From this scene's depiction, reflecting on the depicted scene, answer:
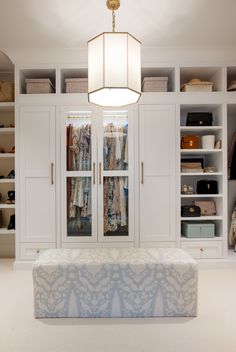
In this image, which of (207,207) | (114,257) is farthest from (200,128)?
(114,257)

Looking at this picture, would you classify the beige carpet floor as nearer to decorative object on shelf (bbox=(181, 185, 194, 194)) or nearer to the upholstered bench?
the upholstered bench

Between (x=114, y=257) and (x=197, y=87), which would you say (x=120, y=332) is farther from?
(x=197, y=87)

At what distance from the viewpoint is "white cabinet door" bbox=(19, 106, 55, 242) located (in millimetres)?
3648

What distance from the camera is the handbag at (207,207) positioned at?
3842 mm

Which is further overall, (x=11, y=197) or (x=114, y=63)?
(x=11, y=197)

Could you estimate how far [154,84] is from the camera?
145 inches

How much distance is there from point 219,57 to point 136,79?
1927 millimetres

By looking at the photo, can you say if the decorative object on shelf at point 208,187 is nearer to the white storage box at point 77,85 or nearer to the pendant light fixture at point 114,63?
the white storage box at point 77,85

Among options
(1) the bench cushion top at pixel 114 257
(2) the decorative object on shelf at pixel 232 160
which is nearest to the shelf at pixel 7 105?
(1) the bench cushion top at pixel 114 257

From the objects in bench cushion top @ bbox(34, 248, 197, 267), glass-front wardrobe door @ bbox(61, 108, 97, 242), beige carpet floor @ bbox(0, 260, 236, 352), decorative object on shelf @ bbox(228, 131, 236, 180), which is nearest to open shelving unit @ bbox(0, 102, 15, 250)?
glass-front wardrobe door @ bbox(61, 108, 97, 242)

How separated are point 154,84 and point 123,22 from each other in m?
0.89

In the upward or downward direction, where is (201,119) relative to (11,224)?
upward

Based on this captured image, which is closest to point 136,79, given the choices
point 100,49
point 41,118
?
point 100,49

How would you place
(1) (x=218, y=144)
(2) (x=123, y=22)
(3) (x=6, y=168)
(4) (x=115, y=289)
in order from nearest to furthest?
1. (4) (x=115, y=289)
2. (2) (x=123, y=22)
3. (1) (x=218, y=144)
4. (3) (x=6, y=168)
